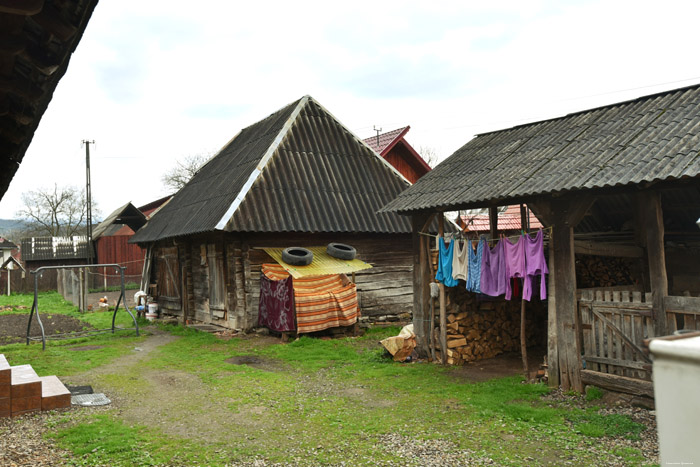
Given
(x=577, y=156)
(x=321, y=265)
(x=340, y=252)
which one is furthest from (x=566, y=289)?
(x=340, y=252)

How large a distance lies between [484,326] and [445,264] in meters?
1.94

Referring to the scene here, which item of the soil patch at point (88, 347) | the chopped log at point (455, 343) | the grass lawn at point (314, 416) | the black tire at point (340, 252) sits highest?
the black tire at point (340, 252)

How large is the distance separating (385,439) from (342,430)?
65 cm

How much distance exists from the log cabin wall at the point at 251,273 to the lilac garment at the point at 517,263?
756 cm

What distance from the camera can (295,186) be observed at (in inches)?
637

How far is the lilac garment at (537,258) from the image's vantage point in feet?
27.2

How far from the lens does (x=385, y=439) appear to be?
20.9ft

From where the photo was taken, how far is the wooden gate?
7.29 meters

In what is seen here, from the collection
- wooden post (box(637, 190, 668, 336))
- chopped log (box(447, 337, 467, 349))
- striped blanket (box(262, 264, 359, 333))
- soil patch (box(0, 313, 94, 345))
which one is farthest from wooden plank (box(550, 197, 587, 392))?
soil patch (box(0, 313, 94, 345))

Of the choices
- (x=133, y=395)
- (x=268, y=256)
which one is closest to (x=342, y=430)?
(x=133, y=395)

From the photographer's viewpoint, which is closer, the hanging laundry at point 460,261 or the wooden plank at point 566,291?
the wooden plank at point 566,291

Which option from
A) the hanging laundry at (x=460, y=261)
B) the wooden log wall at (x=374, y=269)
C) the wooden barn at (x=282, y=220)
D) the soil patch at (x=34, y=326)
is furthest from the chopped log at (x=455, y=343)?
the soil patch at (x=34, y=326)

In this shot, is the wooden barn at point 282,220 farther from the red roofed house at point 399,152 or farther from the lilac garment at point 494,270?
the red roofed house at point 399,152

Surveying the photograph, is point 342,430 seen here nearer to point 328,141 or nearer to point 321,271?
point 321,271
